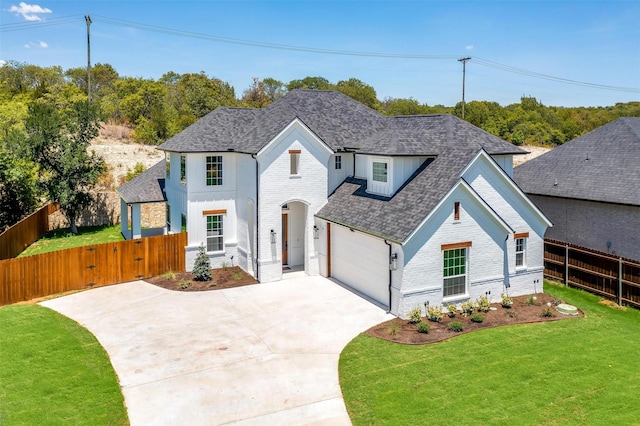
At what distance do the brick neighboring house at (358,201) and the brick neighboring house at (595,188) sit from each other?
154 inches

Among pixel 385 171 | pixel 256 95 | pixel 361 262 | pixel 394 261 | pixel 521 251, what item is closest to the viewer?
pixel 394 261

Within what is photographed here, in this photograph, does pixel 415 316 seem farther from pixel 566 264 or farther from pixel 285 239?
pixel 285 239

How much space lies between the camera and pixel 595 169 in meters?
22.8

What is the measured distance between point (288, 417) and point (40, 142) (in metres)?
25.2

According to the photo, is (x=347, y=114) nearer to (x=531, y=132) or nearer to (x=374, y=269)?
(x=374, y=269)

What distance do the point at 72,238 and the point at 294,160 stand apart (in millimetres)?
16703

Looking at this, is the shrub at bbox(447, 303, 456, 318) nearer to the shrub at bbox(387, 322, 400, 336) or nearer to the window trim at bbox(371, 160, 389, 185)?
the shrub at bbox(387, 322, 400, 336)

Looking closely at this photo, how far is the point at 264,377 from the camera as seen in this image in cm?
1187

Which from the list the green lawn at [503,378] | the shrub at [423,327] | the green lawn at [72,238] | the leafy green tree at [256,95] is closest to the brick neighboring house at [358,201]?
the shrub at [423,327]

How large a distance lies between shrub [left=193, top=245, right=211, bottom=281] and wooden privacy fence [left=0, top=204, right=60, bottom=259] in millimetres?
9771

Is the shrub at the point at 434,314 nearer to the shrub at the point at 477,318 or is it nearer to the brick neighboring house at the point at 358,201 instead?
the brick neighboring house at the point at 358,201

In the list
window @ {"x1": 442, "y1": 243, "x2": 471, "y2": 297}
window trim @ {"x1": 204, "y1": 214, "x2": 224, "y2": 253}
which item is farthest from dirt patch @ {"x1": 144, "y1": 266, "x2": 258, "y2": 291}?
window @ {"x1": 442, "y1": 243, "x2": 471, "y2": 297}

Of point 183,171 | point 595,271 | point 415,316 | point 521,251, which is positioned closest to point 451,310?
point 415,316

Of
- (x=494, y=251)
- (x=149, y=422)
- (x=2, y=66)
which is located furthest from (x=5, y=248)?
(x=2, y=66)
